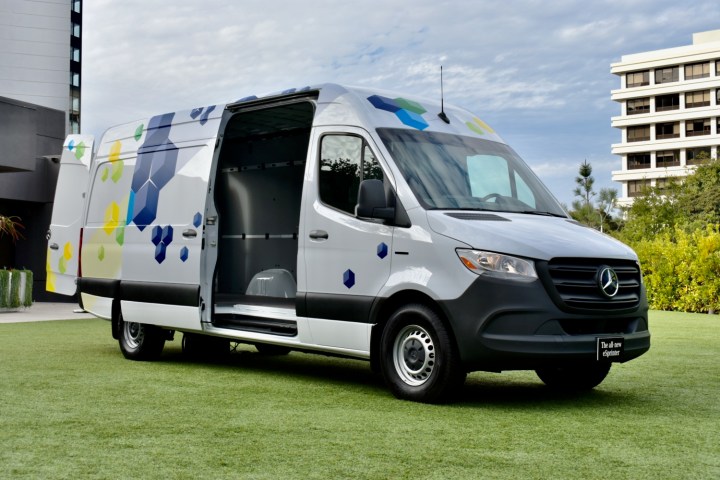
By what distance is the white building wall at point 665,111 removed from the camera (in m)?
90.8

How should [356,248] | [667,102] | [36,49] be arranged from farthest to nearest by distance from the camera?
[36,49] < [667,102] < [356,248]

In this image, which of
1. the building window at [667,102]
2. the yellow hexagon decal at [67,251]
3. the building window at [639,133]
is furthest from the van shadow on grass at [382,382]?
the building window at [639,133]

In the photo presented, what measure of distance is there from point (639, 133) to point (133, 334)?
303 feet

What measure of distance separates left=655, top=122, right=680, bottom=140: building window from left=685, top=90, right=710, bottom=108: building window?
7.46ft

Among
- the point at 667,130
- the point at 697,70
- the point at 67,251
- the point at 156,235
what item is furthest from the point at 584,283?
the point at 697,70

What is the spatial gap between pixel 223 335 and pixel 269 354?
93.7 inches

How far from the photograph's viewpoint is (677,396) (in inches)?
322

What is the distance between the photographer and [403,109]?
340 inches

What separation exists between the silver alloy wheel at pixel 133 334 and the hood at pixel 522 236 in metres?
4.76

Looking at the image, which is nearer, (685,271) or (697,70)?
(685,271)

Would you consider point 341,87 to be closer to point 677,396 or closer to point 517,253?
point 517,253

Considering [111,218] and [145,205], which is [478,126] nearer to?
[145,205]

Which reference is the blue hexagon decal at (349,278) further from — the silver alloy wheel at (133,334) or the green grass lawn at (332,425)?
the silver alloy wheel at (133,334)

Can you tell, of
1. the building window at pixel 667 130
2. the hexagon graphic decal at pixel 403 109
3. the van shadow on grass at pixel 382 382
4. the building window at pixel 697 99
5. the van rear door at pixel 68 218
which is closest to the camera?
the van shadow on grass at pixel 382 382
